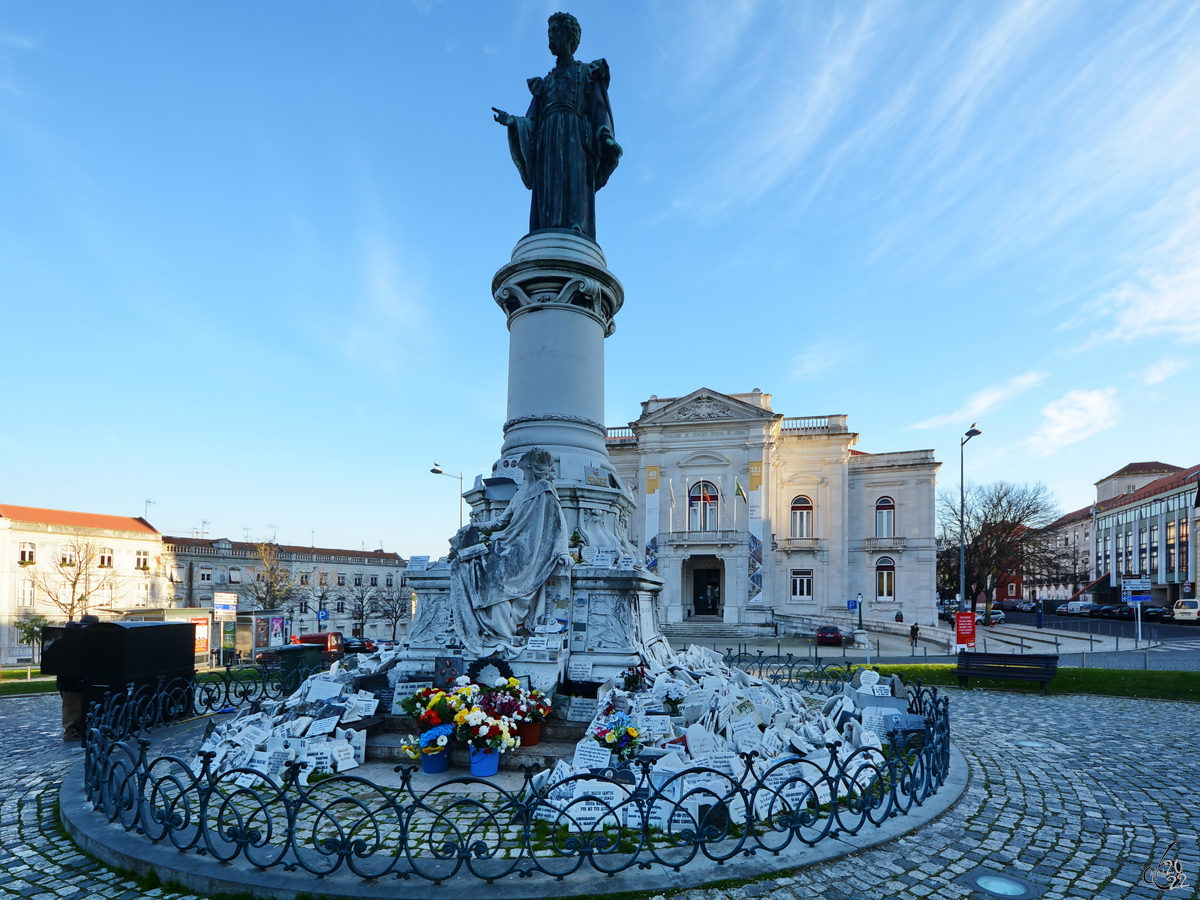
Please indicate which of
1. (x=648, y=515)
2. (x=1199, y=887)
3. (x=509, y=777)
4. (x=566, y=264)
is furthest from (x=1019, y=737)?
(x=648, y=515)

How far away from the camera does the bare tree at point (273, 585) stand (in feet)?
171

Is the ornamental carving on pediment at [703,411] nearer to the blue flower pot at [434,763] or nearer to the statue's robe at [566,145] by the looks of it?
the statue's robe at [566,145]

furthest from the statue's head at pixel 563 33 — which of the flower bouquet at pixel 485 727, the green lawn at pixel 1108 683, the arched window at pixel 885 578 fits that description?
the arched window at pixel 885 578

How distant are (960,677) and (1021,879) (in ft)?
46.0

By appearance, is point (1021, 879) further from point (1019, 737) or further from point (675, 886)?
point (1019, 737)

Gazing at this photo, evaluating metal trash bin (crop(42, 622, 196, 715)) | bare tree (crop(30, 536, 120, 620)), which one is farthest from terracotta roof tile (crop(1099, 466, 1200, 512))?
bare tree (crop(30, 536, 120, 620))

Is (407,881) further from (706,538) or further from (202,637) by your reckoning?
(706,538)

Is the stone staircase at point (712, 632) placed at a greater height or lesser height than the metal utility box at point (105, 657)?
lesser

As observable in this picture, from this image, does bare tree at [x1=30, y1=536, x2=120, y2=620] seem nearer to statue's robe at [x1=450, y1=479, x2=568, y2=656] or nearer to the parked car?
the parked car

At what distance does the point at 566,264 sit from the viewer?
1340 centimetres

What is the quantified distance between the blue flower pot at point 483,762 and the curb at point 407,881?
256cm

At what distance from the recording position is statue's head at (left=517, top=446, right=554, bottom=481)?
12203 millimetres

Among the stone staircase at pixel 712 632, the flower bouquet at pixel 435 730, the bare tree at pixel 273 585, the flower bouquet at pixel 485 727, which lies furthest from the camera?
the bare tree at pixel 273 585

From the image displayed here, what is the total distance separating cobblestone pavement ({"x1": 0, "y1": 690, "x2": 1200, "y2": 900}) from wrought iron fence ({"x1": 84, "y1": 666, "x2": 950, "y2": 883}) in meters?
0.42
